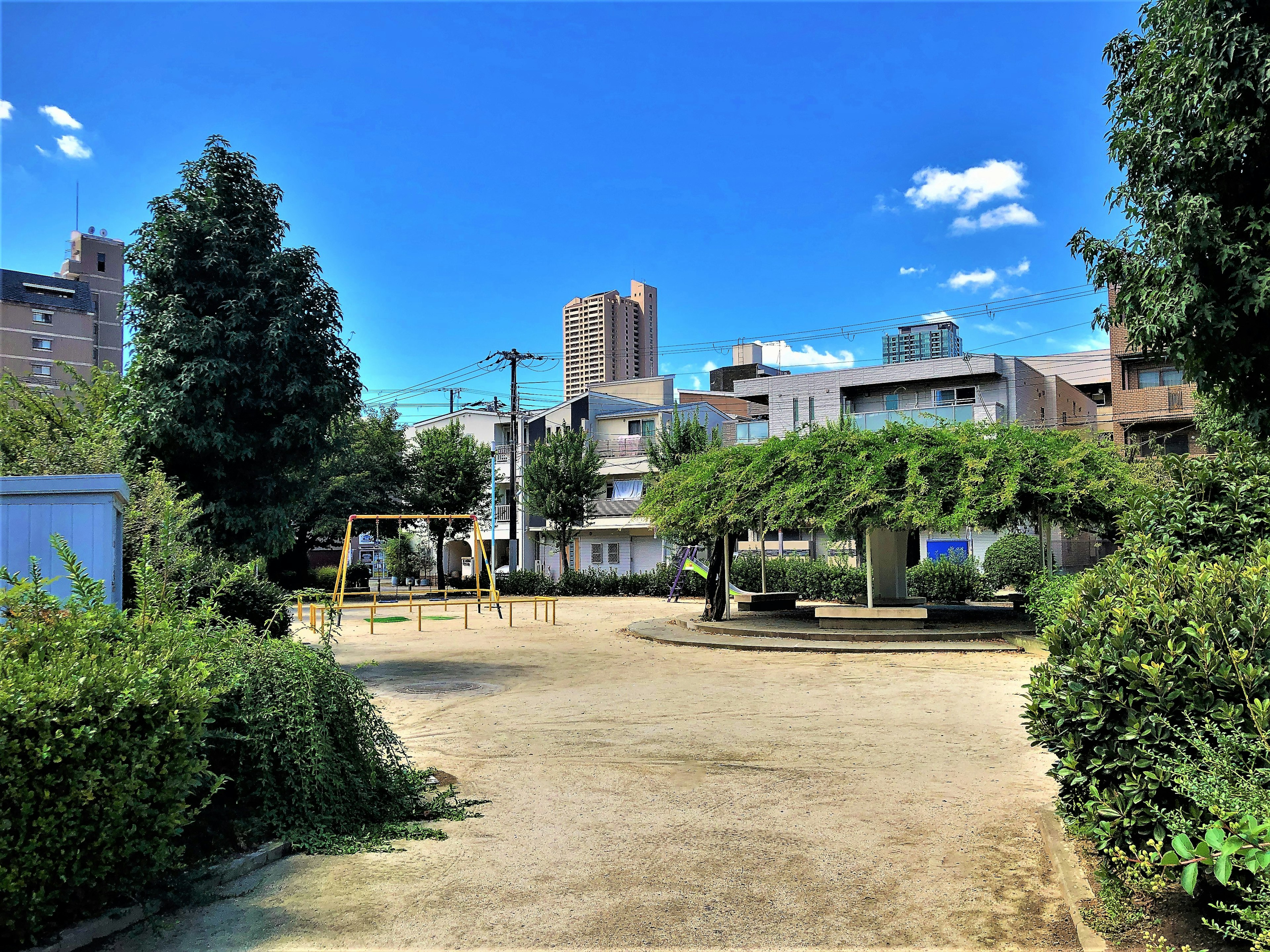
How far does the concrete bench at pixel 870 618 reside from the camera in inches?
769

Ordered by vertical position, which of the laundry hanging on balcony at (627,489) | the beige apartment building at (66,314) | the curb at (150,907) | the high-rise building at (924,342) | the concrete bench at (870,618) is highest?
the beige apartment building at (66,314)

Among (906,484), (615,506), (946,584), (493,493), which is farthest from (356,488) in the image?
(906,484)

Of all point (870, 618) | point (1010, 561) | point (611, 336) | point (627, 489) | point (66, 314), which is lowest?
point (870, 618)

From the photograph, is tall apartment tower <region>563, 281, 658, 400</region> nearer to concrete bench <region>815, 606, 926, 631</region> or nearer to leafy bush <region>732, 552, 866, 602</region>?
leafy bush <region>732, 552, 866, 602</region>

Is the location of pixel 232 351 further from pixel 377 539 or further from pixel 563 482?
pixel 563 482

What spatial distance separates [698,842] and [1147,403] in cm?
3403

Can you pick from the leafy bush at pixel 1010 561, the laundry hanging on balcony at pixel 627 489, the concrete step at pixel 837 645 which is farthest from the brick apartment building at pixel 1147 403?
the laundry hanging on balcony at pixel 627 489

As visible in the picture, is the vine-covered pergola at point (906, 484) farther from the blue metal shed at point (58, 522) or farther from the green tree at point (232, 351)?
the blue metal shed at point (58, 522)

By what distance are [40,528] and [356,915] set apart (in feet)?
16.5

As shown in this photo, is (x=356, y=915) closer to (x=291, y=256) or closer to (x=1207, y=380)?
(x=1207, y=380)

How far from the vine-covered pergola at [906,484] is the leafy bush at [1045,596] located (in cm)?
172

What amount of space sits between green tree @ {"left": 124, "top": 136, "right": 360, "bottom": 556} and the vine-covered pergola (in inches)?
385

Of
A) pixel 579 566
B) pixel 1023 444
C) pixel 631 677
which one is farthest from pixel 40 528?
pixel 579 566

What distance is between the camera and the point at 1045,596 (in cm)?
1332
